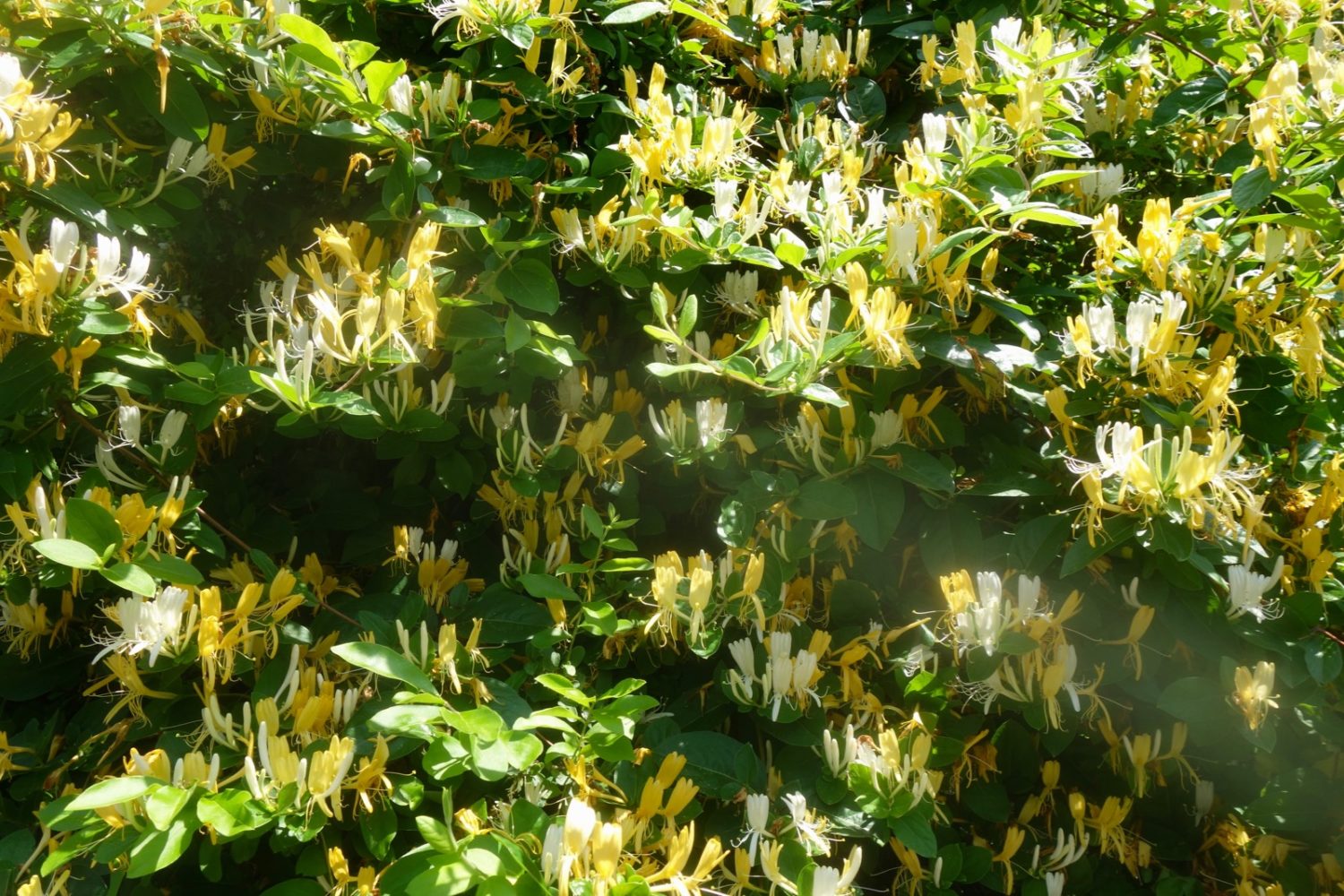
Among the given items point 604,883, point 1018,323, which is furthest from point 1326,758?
point 604,883

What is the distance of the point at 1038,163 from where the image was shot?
1577mm

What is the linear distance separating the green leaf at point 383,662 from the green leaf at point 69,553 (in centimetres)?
28

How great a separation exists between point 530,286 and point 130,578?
63 cm

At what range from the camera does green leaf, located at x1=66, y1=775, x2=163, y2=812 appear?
3.23ft

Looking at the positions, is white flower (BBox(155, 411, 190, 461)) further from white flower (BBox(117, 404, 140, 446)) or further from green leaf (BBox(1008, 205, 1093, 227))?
green leaf (BBox(1008, 205, 1093, 227))

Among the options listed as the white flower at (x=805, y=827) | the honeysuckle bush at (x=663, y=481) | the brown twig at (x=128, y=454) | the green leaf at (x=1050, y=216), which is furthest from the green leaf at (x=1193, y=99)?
the brown twig at (x=128, y=454)

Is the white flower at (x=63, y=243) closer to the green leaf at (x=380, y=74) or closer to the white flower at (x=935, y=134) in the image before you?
the green leaf at (x=380, y=74)

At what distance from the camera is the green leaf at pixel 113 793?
0.99 m

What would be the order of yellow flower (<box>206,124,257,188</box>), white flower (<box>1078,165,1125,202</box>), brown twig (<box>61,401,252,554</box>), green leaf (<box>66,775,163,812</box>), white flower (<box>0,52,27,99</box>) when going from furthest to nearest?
1. white flower (<box>1078,165,1125,202</box>)
2. yellow flower (<box>206,124,257,188</box>)
3. brown twig (<box>61,401,252,554</box>)
4. white flower (<box>0,52,27,99</box>)
5. green leaf (<box>66,775,163,812</box>)

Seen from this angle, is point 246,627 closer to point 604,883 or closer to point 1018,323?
point 604,883

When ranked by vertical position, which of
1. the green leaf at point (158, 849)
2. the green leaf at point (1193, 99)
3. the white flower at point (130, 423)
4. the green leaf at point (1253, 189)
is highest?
the green leaf at point (1253, 189)

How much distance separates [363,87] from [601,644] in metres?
0.81

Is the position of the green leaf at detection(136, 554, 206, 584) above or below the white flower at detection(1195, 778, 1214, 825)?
above

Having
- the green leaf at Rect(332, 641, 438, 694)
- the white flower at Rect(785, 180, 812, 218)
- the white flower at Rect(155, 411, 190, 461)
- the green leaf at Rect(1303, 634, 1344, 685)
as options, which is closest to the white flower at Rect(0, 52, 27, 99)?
the white flower at Rect(155, 411, 190, 461)
